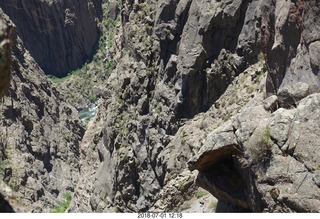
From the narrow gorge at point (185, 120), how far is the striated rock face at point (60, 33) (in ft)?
159

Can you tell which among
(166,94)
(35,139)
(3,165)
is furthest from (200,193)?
(35,139)

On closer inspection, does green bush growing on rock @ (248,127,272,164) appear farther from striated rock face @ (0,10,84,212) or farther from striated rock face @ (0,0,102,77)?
striated rock face @ (0,0,102,77)

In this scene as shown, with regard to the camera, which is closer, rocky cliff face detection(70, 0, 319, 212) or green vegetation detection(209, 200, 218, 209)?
rocky cliff face detection(70, 0, 319, 212)

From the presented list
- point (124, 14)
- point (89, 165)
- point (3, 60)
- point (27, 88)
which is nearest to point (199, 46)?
point (124, 14)

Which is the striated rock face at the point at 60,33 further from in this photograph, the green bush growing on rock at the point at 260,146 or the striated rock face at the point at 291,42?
the green bush growing on rock at the point at 260,146

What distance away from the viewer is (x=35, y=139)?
215ft

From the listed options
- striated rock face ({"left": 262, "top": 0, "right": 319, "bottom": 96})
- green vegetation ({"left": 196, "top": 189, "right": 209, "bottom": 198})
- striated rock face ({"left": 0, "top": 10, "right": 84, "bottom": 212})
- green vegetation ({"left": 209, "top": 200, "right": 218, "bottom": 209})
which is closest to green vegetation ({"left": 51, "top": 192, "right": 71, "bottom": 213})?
striated rock face ({"left": 0, "top": 10, "right": 84, "bottom": 212})

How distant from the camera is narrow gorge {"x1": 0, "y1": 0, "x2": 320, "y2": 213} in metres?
16.7

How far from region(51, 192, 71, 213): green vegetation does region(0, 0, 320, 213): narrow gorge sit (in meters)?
→ 0.21

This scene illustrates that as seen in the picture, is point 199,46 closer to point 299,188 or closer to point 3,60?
point 299,188

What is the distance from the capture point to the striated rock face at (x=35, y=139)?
56625 millimetres

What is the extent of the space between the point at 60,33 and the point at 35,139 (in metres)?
68.1

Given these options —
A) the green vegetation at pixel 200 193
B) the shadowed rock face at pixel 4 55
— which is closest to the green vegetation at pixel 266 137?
the green vegetation at pixel 200 193

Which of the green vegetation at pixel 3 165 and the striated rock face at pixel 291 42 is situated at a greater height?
the striated rock face at pixel 291 42
